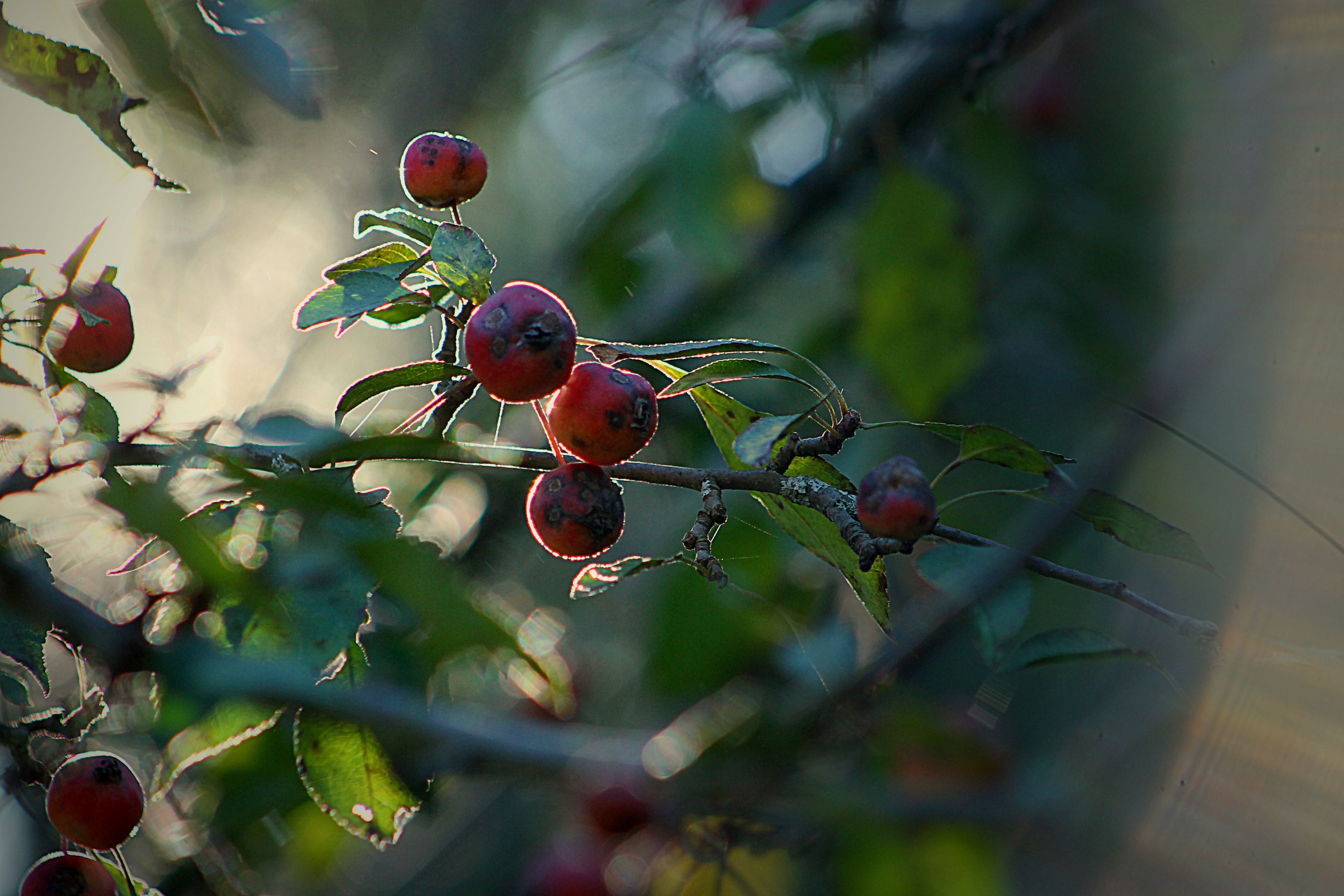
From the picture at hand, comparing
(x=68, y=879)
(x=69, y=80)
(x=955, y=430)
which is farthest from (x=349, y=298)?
(x=68, y=879)

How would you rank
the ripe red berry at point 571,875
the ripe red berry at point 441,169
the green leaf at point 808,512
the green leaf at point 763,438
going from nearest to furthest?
the green leaf at point 763,438 < the green leaf at point 808,512 < the ripe red berry at point 441,169 < the ripe red berry at point 571,875

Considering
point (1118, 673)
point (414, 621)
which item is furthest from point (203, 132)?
point (1118, 673)

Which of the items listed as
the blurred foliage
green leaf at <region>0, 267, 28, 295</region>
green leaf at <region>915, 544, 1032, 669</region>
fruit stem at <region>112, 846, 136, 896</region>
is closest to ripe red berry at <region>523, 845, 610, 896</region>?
the blurred foliage

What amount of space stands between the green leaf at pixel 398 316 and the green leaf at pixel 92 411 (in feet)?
0.66

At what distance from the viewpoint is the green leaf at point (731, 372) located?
22.7 inches

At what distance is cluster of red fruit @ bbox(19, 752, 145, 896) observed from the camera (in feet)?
2.55

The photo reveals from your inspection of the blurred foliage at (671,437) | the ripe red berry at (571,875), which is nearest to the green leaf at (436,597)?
the blurred foliage at (671,437)

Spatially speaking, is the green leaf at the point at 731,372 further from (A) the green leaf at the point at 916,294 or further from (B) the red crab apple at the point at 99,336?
(A) the green leaf at the point at 916,294

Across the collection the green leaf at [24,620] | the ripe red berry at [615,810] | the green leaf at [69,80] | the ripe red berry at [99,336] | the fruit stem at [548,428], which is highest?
the green leaf at [69,80]

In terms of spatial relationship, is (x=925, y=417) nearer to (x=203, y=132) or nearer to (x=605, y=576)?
(x=605, y=576)

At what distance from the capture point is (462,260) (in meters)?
0.60

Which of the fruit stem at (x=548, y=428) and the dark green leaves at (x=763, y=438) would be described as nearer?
the dark green leaves at (x=763, y=438)

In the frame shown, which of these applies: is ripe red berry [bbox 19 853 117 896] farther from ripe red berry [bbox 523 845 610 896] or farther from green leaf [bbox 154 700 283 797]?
ripe red berry [bbox 523 845 610 896]

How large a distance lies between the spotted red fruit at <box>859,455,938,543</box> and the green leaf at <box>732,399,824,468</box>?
0.20 feet
